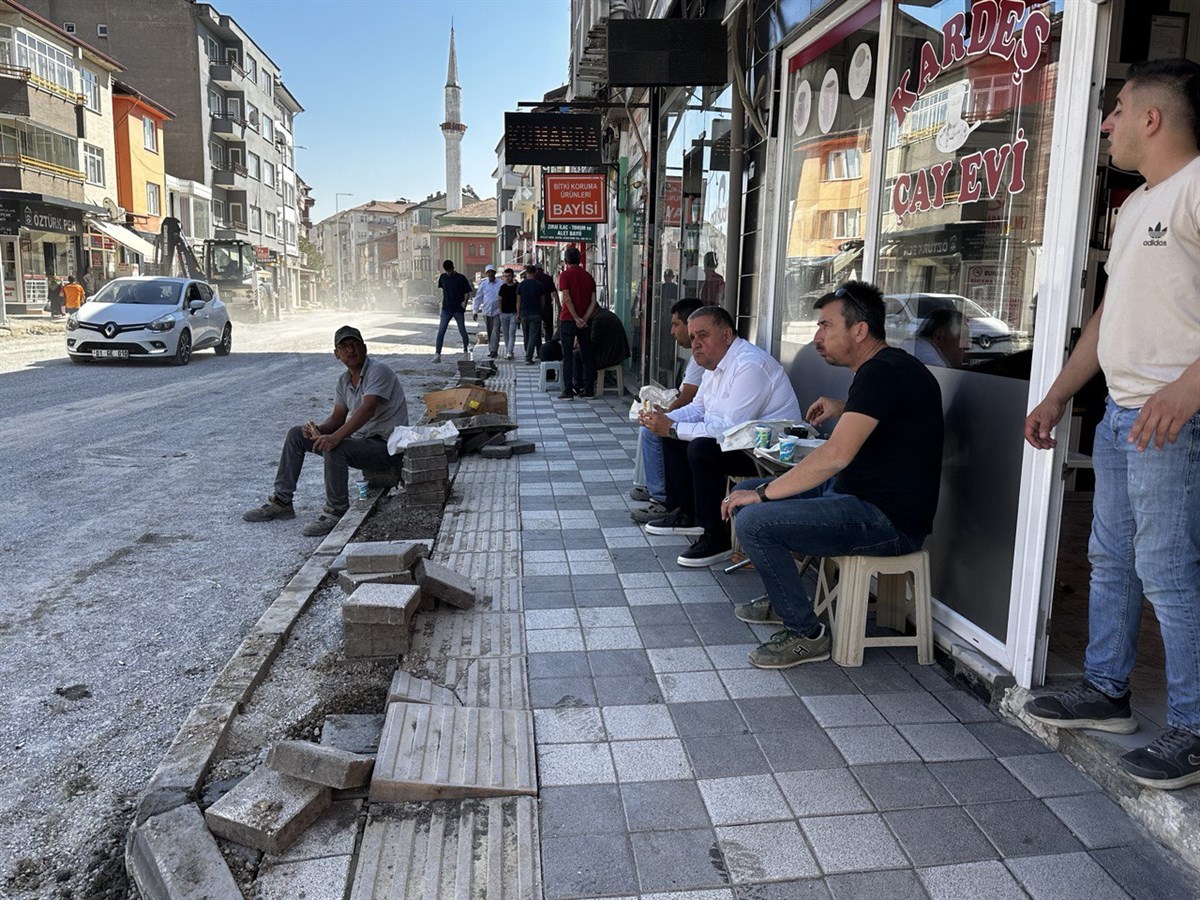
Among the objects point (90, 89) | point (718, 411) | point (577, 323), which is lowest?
point (718, 411)

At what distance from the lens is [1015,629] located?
336cm

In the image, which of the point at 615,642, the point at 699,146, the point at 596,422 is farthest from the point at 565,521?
the point at 699,146

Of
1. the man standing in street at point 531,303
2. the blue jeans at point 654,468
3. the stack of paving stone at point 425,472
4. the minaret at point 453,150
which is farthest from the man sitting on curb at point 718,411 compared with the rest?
the minaret at point 453,150

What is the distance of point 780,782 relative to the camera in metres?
2.90

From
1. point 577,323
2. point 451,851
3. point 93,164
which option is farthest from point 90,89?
point 451,851

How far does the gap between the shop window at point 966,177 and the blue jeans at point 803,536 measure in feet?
2.60

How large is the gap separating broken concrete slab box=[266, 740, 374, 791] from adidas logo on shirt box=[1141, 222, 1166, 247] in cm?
278

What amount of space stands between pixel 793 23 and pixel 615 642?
14.3 ft

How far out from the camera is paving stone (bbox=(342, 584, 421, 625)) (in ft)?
12.6

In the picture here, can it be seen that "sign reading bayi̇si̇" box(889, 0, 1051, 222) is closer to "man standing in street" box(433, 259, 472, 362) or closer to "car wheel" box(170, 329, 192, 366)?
"man standing in street" box(433, 259, 472, 362)

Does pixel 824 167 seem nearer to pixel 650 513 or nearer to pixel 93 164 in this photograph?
pixel 650 513

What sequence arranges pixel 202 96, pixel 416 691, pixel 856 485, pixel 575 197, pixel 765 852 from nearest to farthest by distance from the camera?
pixel 765 852 < pixel 416 691 < pixel 856 485 < pixel 575 197 < pixel 202 96

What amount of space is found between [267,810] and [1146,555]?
2.71 metres

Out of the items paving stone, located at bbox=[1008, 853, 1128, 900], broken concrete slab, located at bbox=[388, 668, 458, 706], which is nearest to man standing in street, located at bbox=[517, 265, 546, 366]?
broken concrete slab, located at bbox=[388, 668, 458, 706]
